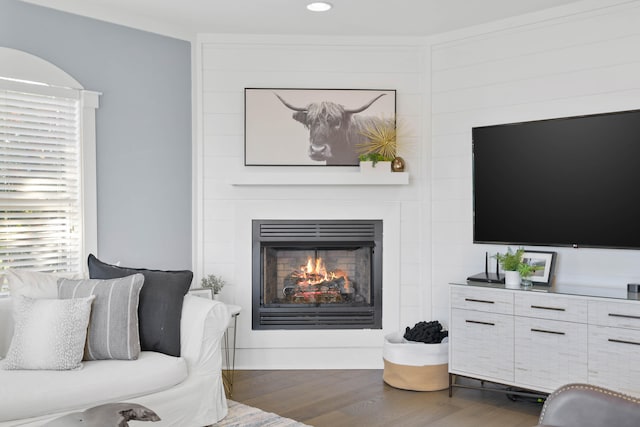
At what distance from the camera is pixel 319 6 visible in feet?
13.6

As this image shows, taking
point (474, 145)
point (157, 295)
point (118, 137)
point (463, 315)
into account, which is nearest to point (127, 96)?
point (118, 137)

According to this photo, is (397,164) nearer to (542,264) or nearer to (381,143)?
(381,143)

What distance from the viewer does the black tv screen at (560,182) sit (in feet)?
12.3

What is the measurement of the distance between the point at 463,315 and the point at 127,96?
263 centimetres

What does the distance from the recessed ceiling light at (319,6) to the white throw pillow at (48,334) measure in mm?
2256

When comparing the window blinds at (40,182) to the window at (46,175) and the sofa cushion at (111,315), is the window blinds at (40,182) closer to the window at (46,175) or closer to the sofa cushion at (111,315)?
the window at (46,175)

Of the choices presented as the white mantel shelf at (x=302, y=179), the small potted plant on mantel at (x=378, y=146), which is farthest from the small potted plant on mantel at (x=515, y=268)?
the small potted plant on mantel at (x=378, y=146)

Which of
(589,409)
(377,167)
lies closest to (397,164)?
(377,167)

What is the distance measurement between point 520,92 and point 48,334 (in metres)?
3.21

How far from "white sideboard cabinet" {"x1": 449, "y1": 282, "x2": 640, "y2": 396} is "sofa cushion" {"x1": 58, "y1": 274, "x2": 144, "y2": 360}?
196 centimetres

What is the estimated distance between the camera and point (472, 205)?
14.9ft

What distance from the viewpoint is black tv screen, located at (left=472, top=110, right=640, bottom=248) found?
3.74 meters

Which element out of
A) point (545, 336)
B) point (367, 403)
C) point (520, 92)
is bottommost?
point (367, 403)

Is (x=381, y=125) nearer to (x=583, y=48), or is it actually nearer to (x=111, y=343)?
(x=583, y=48)
